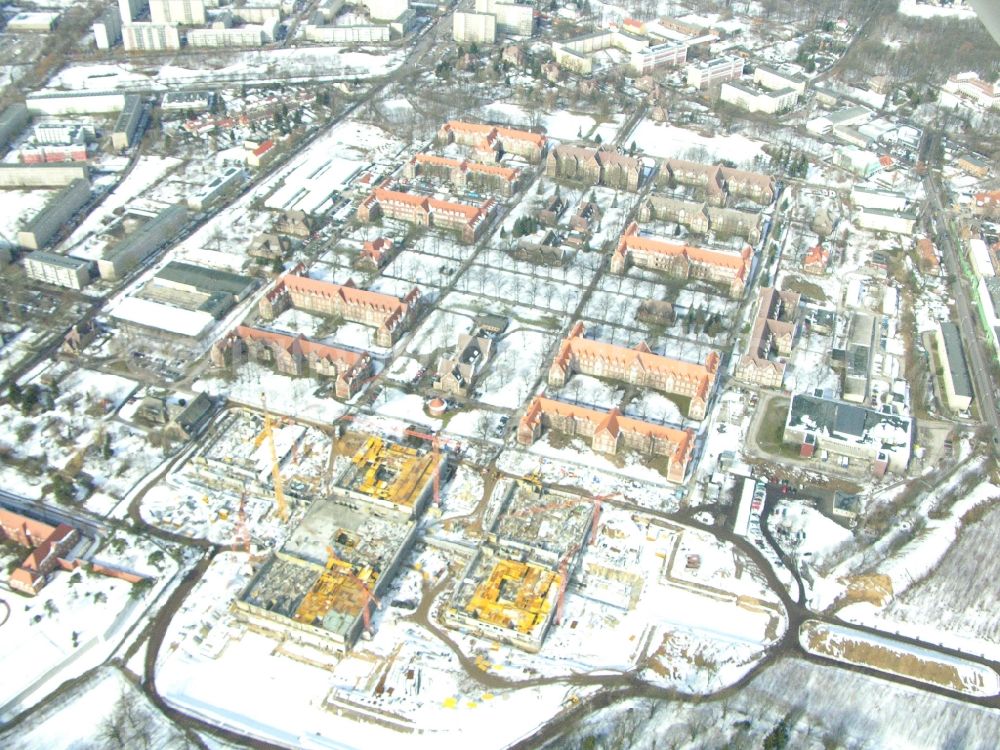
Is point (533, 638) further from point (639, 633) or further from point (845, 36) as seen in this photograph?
point (845, 36)

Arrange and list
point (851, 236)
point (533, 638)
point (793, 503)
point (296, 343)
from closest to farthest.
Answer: point (533, 638) → point (793, 503) → point (296, 343) → point (851, 236)

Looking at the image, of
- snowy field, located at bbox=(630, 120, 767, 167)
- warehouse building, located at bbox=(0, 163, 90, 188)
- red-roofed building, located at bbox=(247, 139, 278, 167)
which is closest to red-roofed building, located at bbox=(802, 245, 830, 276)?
snowy field, located at bbox=(630, 120, 767, 167)

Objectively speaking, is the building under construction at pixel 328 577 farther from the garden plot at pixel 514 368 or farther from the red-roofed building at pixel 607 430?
the garden plot at pixel 514 368

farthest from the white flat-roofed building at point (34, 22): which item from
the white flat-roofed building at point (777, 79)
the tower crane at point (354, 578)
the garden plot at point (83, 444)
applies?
the tower crane at point (354, 578)

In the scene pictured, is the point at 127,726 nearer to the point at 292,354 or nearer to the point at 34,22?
the point at 292,354

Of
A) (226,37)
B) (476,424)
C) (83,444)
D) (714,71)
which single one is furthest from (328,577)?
(226,37)

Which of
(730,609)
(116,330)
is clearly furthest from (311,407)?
(730,609)
